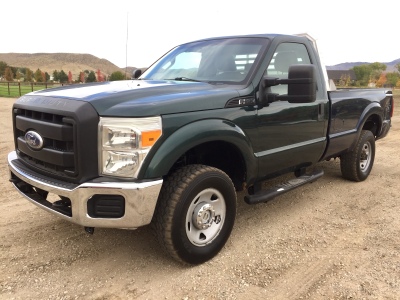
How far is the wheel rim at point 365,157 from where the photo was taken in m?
5.60

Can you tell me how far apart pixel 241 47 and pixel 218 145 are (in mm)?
1201

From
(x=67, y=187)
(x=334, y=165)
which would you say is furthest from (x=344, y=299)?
(x=334, y=165)

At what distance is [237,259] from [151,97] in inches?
62.4

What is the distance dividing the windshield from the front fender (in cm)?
63

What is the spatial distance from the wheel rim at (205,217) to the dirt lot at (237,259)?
0.77 feet

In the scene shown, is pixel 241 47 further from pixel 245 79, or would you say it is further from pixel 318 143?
pixel 318 143

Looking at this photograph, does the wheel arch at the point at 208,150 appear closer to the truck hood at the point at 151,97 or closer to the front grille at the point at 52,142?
the truck hood at the point at 151,97

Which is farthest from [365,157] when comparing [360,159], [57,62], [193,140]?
[57,62]

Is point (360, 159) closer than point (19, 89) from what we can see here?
Yes

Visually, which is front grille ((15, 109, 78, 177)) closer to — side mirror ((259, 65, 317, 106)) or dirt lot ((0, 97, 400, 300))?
dirt lot ((0, 97, 400, 300))

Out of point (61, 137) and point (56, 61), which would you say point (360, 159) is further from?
point (56, 61)

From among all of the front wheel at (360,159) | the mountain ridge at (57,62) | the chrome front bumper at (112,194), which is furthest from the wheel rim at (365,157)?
the mountain ridge at (57,62)

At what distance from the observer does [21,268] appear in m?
3.04

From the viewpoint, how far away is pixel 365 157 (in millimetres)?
5672
